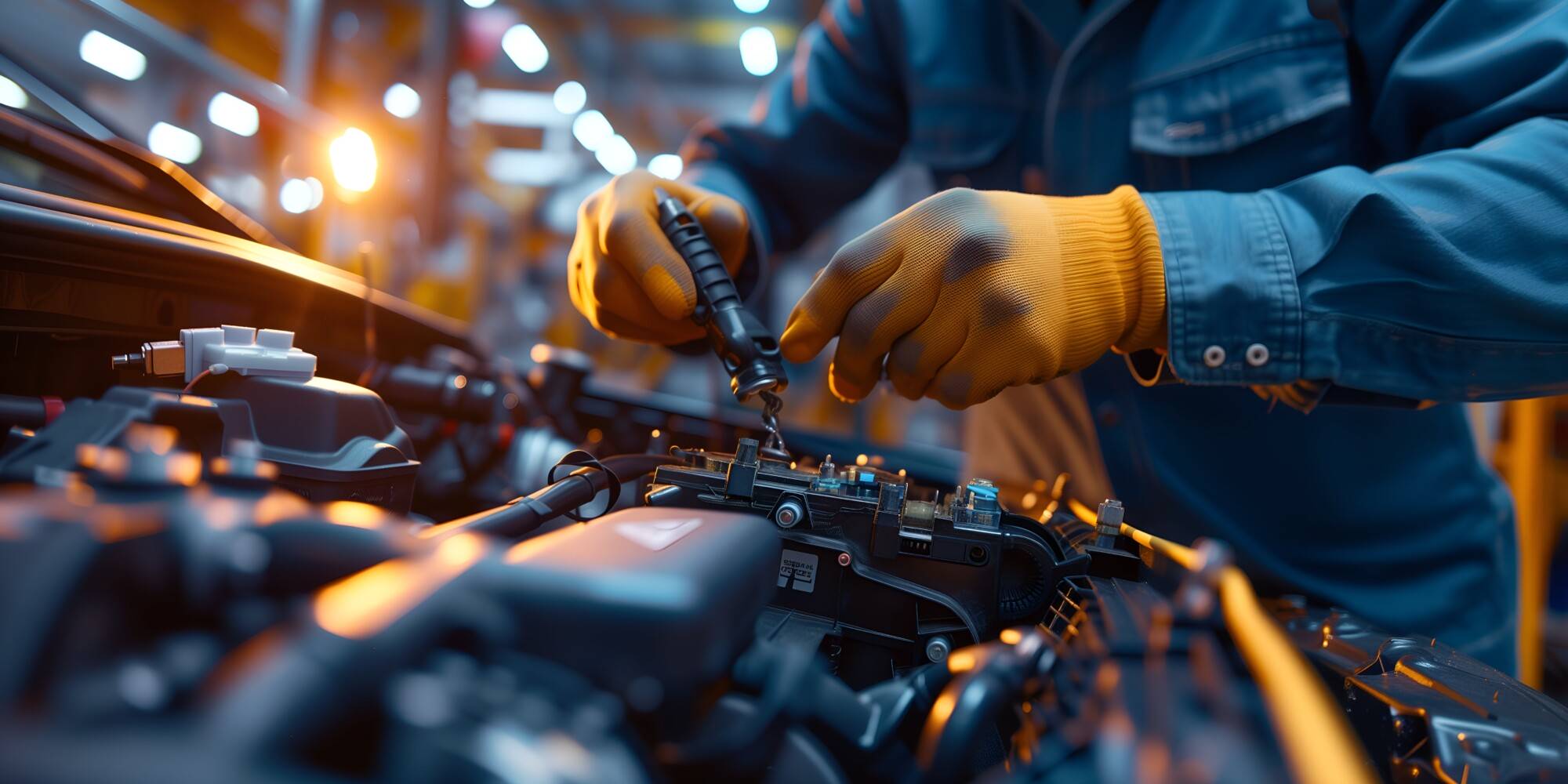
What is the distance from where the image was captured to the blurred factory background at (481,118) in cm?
343

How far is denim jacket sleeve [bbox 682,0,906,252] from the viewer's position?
1437 millimetres

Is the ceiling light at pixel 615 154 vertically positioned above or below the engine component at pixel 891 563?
above

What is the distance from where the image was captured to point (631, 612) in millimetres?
284

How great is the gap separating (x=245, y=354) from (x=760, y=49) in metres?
5.26

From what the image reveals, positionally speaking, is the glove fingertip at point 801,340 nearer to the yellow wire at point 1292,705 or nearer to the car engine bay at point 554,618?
the car engine bay at point 554,618

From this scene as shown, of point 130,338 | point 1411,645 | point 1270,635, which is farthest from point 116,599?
point 1411,645

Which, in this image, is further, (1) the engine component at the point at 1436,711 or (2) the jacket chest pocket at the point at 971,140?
(2) the jacket chest pocket at the point at 971,140

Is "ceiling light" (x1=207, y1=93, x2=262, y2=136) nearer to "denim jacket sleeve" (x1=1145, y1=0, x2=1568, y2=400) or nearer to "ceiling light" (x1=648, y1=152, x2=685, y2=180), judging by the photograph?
"ceiling light" (x1=648, y1=152, x2=685, y2=180)

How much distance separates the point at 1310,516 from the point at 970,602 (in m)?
0.79

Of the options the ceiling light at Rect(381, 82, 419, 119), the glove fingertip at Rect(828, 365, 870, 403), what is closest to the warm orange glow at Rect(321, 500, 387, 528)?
the glove fingertip at Rect(828, 365, 870, 403)

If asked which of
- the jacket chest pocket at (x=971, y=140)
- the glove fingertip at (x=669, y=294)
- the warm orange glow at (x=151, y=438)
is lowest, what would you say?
the warm orange glow at (x=151, y=438)

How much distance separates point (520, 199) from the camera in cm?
766

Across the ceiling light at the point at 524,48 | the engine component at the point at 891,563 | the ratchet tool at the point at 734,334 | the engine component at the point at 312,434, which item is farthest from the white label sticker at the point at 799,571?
the ceiling light at the point at 524,48

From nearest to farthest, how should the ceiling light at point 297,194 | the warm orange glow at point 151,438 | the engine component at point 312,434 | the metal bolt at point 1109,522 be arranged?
the warm orange glow at point 151,438 → the engine component at point 312,434 → the metal bolt at point 1109,522 → the ceiling light at point 297,194
